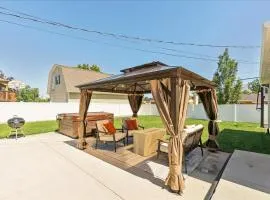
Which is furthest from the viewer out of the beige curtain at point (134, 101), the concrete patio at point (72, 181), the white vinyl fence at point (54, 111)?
the white vinyl fence at point (54, 111)

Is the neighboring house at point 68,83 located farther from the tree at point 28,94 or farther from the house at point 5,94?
the tree at point 28,94

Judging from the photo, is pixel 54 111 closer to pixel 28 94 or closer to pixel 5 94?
pixel 5 94

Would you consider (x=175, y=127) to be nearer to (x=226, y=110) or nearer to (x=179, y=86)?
(x=179, y=86)

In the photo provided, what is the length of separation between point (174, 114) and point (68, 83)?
18513mm

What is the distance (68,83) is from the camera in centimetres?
2036

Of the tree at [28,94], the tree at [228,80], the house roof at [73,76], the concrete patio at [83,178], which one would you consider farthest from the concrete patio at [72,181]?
the tree at [28,94]

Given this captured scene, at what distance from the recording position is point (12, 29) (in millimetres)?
10812

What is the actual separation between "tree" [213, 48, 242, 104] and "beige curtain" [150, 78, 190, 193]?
2003 centimetres

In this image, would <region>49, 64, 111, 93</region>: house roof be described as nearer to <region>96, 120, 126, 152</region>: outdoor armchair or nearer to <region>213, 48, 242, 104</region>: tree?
<region>96, 120, 126, 152</region>: outdoor armchair

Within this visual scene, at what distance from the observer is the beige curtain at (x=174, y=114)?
12.7 ft

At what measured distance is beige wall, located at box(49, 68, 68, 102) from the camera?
20922 mm

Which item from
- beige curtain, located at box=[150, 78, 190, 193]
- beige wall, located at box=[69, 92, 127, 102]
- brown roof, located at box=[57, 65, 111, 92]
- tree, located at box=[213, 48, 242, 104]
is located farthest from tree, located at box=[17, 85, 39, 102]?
beige curtain, located at box=[150, 78, 190, 193]

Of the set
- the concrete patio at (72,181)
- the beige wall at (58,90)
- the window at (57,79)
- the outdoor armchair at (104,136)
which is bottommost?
the concrete patio at (72,181)

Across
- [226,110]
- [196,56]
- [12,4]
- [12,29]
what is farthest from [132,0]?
[226,110]
